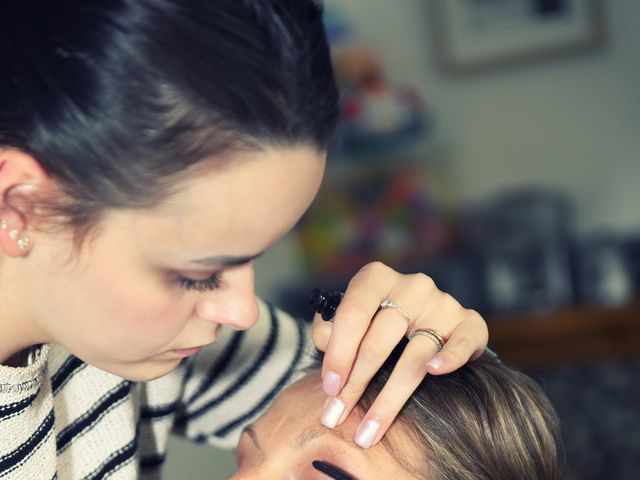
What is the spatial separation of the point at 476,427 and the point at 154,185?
1.56 feet

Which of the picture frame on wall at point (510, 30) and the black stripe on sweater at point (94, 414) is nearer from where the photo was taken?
the black stripe on sweater at point (94, 414)

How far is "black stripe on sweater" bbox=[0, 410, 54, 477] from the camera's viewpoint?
3.28 ft

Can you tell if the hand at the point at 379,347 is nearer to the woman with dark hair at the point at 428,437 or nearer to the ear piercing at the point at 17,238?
the woman with dark hair at the point at 428,437

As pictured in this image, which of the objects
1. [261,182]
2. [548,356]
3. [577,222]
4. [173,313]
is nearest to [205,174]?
[261,182]

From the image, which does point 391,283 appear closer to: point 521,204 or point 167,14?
point 167,14

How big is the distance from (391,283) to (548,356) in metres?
1.93

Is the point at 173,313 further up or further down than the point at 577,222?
further up

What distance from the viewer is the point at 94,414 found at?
1162 millimetres

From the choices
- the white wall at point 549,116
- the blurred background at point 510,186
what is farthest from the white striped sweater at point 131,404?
the white wall at point 549,116

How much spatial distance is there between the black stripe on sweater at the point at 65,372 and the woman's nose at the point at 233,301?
12.2 inches

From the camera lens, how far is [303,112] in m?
0.83

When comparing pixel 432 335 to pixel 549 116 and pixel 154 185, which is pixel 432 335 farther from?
pixel 549 116

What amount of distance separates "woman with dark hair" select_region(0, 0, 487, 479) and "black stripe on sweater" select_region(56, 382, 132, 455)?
0.10m

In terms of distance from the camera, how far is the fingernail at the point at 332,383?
1005mm
